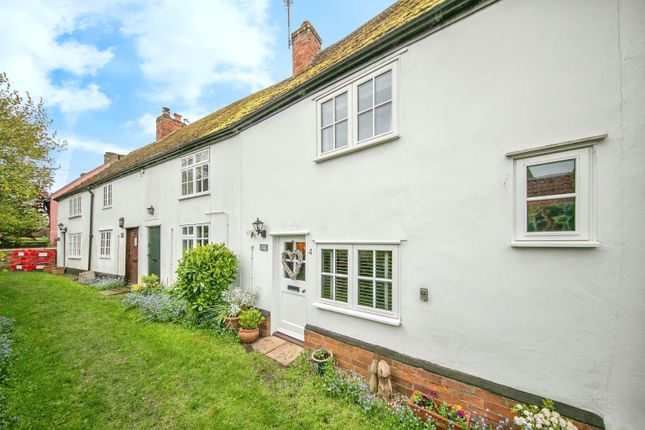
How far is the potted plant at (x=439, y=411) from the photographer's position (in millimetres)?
3281

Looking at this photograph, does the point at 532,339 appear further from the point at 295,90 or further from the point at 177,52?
the point at 177,52

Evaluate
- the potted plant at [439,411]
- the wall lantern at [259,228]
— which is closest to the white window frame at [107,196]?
the wall lantern at [259,228]

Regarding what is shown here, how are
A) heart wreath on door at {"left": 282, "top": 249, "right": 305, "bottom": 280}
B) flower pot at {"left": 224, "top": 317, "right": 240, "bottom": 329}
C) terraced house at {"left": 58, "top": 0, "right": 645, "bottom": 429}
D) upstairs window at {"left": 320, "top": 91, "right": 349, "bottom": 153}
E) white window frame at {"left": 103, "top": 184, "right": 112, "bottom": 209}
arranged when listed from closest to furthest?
1. terraced house at {"left": 58, "top": 0, "right": 645, "bottom": 429}
2. upstairs window at {"left": 320, "top": 91, "right": 349, "bottom": 153}
3. heart wreath on door at {"left": 282, "top": 249, "right": 305, "bottom": 280}
4. flower pot at {"left": 224, "top": 317, "right": 240, "bottom": 329}
5. white window frame at {"left": 103, "top": 184, "right": 112, "bottom": 209}

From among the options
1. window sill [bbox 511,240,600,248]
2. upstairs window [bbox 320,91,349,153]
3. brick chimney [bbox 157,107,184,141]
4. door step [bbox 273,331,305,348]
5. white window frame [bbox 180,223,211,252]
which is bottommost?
door step [bbox 273,331,305,348]

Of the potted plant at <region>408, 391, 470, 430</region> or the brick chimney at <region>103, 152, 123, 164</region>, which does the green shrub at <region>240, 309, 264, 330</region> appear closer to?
the potted plant at <region>408, 391, 470, 430</region>

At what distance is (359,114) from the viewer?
4895mm

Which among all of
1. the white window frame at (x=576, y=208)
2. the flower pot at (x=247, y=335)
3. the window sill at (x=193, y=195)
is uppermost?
the window sill at (x=193, y=195)

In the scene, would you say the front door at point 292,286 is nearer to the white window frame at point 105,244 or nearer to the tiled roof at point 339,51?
the tiled roof at point 339,51

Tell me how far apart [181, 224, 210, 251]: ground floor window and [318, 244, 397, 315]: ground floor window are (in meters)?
5.14

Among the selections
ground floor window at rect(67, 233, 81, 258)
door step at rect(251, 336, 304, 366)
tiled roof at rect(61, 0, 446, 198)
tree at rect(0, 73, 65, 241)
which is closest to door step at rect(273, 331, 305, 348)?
door step at rect(251, 336, 304, 366)

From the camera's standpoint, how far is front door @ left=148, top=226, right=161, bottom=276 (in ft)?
34.2

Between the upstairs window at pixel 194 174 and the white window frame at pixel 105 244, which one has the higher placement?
the upstairs window at pixel 194 174

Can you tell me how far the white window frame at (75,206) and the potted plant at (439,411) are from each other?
20.8 metres

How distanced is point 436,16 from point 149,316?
9.87 m
